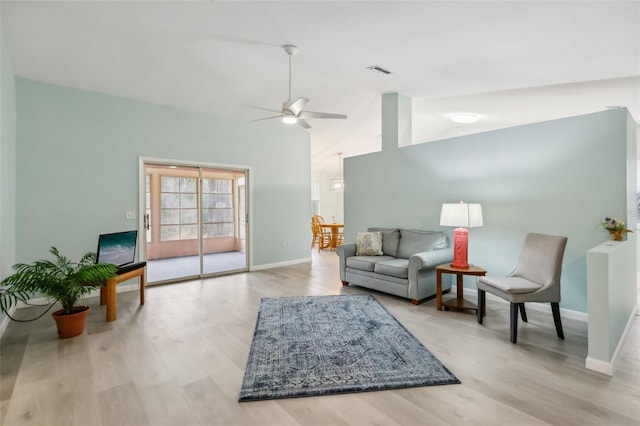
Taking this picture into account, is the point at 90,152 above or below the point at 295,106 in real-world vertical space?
below

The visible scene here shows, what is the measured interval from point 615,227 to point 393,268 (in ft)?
7.54

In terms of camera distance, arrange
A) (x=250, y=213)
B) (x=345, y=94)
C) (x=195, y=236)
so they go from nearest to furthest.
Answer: (x=345, y=94) → (x=250, y=213) → (x=195, y=236)

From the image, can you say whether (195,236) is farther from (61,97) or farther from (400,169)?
(400,169)

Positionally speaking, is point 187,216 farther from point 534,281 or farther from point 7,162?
point 534,281

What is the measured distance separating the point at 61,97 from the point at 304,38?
11.2 ft

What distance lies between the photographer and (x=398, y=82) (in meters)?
4.61

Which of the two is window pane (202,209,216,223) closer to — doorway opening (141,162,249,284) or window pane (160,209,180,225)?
doorway opening (141,162,249,284)

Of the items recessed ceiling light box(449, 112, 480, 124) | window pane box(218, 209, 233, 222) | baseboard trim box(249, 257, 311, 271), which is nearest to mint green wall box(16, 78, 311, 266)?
baseboard trim box(249, 257, 311, 271)

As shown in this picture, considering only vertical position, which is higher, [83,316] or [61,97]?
[61,97]

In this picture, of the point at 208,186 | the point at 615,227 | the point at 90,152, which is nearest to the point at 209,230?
the point at 208,186

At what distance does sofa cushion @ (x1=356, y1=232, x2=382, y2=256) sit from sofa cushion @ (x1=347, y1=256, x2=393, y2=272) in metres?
0.11

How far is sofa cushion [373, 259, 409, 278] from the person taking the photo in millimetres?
4043

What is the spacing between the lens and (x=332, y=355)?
258cm

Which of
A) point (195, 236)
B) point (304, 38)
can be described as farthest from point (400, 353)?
point (195, 236)
